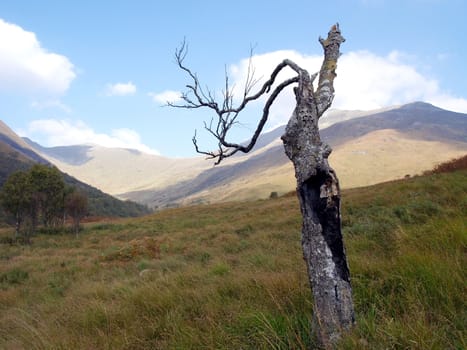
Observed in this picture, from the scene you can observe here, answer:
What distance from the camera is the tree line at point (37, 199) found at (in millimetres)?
34938

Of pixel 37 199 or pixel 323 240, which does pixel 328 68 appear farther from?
pixel 37 199

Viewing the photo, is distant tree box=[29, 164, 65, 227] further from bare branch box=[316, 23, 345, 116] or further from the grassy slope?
bare branch box=[316, 23, 345, 116]

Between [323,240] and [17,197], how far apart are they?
40.1 metres

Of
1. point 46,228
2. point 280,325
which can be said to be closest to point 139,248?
point 280,325

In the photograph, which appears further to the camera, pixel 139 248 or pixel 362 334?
pixel 139 248

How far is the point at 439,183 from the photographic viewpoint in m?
16.2

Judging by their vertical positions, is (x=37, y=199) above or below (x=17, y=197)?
below

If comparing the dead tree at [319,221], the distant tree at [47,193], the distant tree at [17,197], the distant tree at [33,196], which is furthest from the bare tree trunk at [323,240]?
the distant tree at [47,193]

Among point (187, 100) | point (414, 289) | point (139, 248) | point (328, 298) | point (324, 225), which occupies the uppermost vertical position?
point (187, 100)

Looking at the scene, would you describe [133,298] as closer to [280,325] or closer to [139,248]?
[280,325]

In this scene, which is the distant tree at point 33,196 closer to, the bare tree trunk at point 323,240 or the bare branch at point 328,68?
the bare branch at point 328,68

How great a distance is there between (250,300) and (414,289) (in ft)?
6.42

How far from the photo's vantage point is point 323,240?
2756mm

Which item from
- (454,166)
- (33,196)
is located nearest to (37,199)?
(33,196)
